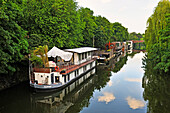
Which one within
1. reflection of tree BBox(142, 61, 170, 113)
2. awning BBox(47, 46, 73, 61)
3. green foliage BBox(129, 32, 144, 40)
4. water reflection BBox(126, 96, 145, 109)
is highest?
green foliage BBox(129, 32, 144, 40)

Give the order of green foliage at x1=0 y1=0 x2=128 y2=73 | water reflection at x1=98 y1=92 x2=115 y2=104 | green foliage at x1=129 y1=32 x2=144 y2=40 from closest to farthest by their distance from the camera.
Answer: green foliage at x1=0 y1=0 x2=128 y2=73
water reflection at x1=98 y1=92 x2=115 y2=104
green foliage at x1=129 y1=32 x2=144 y2=40

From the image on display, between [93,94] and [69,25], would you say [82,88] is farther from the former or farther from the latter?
[69,25]

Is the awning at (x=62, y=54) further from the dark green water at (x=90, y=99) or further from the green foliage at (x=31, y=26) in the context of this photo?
the dark green water at (x=90, y=99)

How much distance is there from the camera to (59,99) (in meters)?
17.4

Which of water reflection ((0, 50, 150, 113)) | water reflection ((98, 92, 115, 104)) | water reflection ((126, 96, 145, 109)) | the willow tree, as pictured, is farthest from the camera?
the willow tree

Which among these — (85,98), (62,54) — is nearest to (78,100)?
(85,98)

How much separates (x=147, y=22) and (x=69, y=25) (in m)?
16.9

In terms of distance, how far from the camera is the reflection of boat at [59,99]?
15289 mm

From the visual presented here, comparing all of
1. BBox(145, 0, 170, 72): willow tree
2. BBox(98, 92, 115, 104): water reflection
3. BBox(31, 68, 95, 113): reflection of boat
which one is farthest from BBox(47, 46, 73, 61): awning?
BBox(145, 0, 170, 72): willow tree

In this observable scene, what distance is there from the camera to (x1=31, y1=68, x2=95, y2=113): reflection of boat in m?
15.3

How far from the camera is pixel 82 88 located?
71.5 feet

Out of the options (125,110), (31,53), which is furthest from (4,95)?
(125,110)

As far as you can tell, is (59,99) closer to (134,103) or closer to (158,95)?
(134,103)

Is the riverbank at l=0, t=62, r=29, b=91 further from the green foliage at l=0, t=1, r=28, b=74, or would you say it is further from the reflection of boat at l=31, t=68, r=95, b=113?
the reflection of boat at l=31, t=68, r=95, b=113
